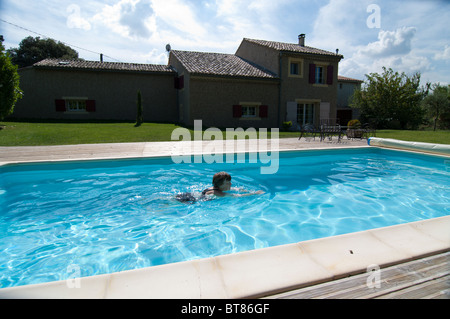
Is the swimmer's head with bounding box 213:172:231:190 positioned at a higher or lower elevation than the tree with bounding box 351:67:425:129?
lower

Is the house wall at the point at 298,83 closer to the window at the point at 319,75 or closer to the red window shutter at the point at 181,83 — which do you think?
the window at the point at 319,75

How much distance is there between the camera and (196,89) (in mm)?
16250

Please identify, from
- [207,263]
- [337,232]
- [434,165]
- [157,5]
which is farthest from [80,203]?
[434,165]

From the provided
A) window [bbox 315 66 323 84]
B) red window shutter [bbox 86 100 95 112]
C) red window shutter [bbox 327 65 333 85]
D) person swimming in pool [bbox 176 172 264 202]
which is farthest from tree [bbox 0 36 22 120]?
red window shutter [bbox 327 65 333 85]

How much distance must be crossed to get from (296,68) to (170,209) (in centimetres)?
1698

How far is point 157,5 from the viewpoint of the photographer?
7.52 metres

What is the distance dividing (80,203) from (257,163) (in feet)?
14.8

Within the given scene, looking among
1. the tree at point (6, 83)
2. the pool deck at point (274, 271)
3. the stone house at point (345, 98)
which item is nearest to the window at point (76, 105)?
the tree at point (6, 83)

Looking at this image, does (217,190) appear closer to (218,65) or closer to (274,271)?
(274,271)

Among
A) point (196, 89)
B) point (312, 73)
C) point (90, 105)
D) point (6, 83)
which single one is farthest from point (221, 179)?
point (312, 73)

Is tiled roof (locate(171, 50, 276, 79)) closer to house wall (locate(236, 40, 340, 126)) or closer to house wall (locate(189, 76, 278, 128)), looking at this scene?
house wall (locate(189, 76, 278, 128))

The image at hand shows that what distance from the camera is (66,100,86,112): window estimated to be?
57.7 feet

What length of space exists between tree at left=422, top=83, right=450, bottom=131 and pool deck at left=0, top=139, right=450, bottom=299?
1108 inches
